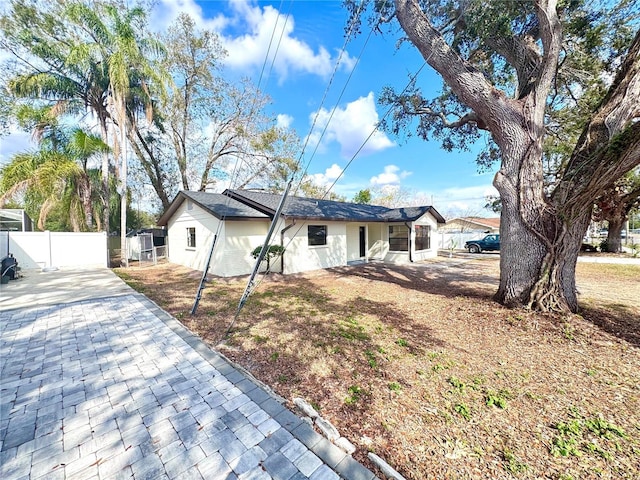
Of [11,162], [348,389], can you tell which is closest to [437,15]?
[348,389]

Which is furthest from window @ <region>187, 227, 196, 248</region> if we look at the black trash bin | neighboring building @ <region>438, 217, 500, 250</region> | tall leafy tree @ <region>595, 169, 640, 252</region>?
tall leafy tree @ <region>595, 169, 640, 252</region>

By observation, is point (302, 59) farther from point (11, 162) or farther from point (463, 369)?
point (11, 162)

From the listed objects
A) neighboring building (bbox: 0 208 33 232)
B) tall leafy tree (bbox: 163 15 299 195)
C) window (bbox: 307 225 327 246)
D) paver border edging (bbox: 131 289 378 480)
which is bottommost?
paver border edging (bbox: 131 289 378 480)

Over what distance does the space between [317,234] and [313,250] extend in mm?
779

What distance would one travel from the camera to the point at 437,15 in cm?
703

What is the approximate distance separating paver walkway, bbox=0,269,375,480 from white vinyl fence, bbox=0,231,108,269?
9.62m

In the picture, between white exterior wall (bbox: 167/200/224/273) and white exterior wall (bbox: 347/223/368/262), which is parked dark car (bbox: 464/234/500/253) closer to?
white exterior wall (bbox: 347/223/368/262)

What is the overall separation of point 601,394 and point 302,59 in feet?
30.6

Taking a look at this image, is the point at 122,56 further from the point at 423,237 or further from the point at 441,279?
the point at 423,237

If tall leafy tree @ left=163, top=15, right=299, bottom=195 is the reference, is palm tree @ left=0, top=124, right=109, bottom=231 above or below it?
below

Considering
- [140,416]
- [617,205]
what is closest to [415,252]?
[617,205]

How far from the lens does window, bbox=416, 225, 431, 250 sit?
47.0ft

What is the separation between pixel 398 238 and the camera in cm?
1431

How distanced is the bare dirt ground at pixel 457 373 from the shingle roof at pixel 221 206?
3915mm
